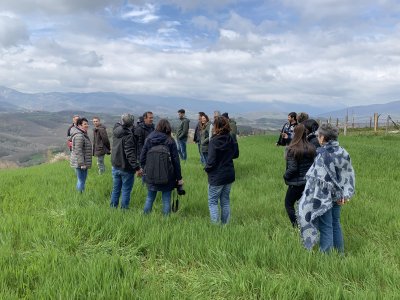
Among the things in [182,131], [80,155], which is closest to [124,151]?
[80,155]

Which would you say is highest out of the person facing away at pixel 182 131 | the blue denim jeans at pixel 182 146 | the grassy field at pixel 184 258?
the person facing away at pixel 182 131

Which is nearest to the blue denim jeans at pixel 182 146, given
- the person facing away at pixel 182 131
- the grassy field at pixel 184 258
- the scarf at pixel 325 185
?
the person facing away at pixel 182 131

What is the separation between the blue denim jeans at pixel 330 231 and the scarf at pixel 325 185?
0.17m

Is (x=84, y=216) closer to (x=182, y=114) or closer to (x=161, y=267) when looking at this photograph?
(x=161, y=267)

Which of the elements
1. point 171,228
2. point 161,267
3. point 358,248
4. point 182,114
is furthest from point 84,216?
point 182,114

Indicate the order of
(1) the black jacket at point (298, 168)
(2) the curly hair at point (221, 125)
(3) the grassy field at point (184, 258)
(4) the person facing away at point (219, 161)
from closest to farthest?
(3) the grassy field at point (184, 258), (1) the black jacket at point (298, 168), (2) the curly hair at point (221, 125), (4) the person facing away at point (219, 161)

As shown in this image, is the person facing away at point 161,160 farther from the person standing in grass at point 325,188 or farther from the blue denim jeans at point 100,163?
the blue denim jeans at point 100,163

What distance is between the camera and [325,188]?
17.3 feet

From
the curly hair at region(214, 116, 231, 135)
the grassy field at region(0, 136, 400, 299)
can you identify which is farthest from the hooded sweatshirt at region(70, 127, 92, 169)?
the curly hair at region(214, 116, 231, 135)

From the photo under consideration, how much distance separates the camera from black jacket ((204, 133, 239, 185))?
646 cm

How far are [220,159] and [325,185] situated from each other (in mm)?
1960

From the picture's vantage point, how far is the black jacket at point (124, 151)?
7.73 m

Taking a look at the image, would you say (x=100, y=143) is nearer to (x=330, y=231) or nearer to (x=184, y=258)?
(x=184, y=258)

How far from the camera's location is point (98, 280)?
365 cm
